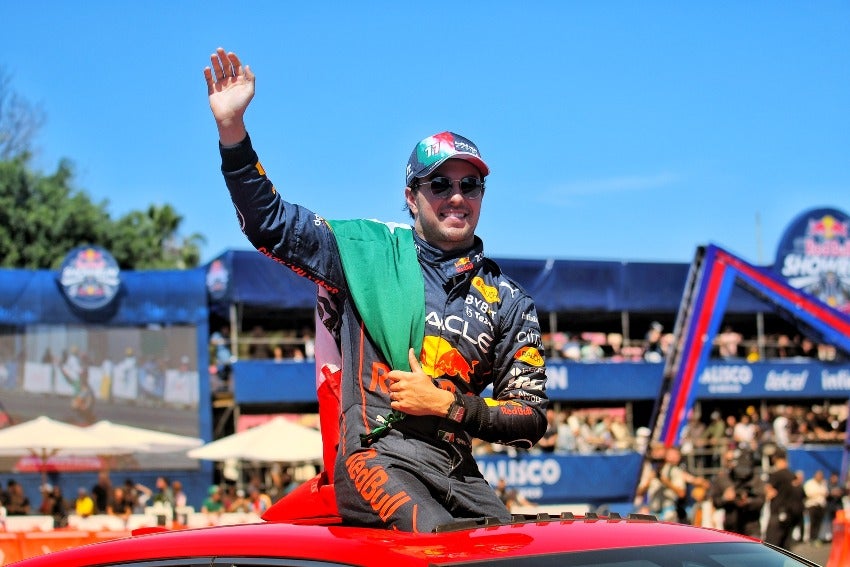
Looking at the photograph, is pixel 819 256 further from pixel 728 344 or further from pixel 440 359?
pixel 440 359

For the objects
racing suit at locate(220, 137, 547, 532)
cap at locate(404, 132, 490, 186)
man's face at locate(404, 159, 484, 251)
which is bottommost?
racing suit at locate(220, 137, 547, 532)

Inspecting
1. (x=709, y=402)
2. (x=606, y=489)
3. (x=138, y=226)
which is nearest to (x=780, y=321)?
(x=709, y=402)

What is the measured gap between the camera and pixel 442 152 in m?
3.88

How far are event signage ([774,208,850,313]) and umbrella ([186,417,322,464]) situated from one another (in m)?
14.8

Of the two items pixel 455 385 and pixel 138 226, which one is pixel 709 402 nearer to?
pixel 138 226

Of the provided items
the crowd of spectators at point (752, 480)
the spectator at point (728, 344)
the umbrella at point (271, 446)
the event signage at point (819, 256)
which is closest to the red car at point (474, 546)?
the crowd of spectators at point (752, 480)

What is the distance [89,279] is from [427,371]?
2355cm

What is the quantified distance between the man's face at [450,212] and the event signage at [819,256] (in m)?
28.7

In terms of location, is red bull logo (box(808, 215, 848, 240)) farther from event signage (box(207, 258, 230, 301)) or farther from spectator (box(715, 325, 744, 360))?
event signage (box(207, 258, 230, 301))

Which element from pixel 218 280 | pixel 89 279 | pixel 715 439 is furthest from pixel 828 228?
pixel 89 279

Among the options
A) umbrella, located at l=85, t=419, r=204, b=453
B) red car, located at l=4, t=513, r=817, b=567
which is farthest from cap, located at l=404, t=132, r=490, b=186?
Result: umbrella, located at l=85, t=419, r=204, b=453

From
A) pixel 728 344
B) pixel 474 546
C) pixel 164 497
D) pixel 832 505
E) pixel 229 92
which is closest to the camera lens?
pixel 474 546

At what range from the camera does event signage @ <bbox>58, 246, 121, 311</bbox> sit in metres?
26.0

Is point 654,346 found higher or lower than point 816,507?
higher
